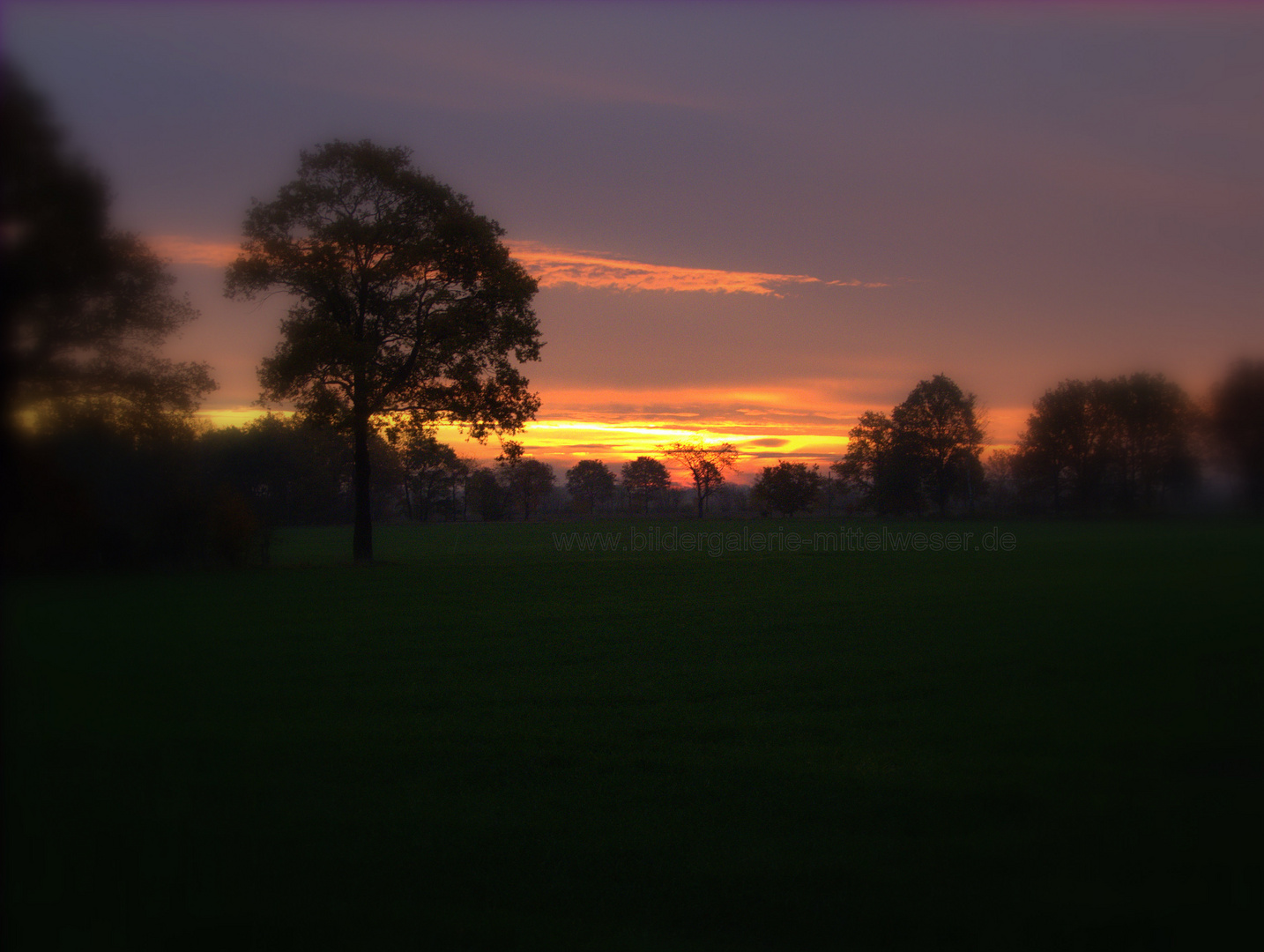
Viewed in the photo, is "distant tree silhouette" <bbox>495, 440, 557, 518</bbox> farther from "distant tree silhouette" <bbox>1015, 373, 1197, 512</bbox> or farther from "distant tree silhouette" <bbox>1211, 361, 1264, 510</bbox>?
"distant tree silhouette" <bbox>1211, 361, 1264, 510</bbox>

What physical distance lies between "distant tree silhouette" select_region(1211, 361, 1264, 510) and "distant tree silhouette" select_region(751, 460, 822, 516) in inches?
2231

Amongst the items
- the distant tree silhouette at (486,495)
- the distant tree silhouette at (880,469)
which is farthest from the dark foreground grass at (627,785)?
the distant tree silhouette at (486,495)

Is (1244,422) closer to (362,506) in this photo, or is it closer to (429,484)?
(362,506)

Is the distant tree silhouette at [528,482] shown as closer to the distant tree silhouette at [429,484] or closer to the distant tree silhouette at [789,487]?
the distant tree silhouette at [429,484]

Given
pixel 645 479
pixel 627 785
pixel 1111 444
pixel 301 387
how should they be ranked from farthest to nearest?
pixel 645 479, pixel 1111 444, pixel 301 387, pixel 627 785

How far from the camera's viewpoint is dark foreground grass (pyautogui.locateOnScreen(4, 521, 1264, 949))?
4.28m

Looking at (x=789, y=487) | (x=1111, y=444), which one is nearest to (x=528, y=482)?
(x=789, y=487)

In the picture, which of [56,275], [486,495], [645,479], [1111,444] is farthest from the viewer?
[645,479]

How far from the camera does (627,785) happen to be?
625 centimetres

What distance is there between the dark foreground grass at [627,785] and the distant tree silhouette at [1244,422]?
44.2 ft

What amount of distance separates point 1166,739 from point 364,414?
24.6 metres

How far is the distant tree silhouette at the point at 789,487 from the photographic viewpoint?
91.5m

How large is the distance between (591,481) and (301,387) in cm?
14249

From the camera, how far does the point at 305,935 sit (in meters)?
4.08
